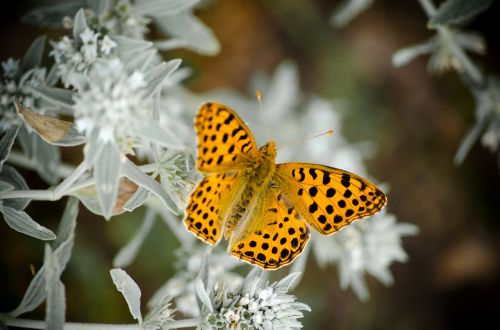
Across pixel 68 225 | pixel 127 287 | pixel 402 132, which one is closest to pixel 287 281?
pixel 127 287

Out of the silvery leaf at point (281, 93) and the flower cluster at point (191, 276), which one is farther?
the silvery leaf at point (281, 93)

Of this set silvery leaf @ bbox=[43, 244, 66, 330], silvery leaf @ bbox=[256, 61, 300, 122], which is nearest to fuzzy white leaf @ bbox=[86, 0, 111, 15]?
silvery leaf @ bbox=[43, 244, 66, 330]

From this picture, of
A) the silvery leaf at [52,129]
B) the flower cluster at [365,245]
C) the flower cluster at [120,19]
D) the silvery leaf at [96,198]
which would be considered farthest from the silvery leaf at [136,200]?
the flower cluster at [365,245]

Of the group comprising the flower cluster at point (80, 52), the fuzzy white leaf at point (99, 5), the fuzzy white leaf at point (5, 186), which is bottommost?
the fuzzy white leaf at point (5, 186)

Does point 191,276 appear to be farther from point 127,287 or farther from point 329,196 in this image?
point 329,196

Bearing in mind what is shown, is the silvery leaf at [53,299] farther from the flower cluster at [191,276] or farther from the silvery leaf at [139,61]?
the silvery leaf at [139,61]

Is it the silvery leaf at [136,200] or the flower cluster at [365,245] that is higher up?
the silvery leaf at [136,200]
